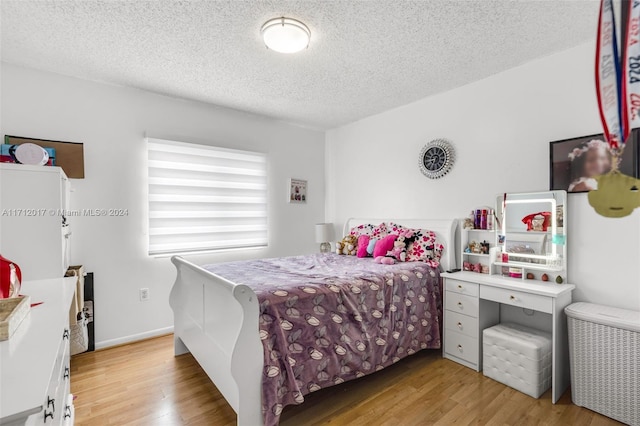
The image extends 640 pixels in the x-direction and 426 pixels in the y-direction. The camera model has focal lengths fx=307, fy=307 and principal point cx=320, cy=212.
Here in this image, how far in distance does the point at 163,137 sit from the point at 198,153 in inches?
14.9

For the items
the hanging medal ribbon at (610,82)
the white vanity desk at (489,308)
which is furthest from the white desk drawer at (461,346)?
the hanging medal ribbon at (610,82)

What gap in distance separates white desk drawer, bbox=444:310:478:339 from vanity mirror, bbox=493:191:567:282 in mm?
521

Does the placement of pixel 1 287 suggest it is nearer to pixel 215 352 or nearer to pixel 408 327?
pixel 215 352

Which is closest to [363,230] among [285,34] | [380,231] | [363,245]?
[380,231]

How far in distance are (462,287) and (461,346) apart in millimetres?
493

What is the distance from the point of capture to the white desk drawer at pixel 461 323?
248 centimetres

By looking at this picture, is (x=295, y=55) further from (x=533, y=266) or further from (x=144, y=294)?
(x=144, y=294)

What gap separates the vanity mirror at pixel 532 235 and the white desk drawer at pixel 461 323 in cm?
52

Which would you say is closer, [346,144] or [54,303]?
[54,303]

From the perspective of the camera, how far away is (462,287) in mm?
2570

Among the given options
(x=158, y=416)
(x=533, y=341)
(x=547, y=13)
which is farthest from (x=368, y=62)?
(x=158, y=416)

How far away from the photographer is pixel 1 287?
1221mm

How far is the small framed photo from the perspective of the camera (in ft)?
14.1

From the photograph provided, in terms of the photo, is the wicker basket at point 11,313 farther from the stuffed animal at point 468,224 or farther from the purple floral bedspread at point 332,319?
the stuffed animal at point 468,224
